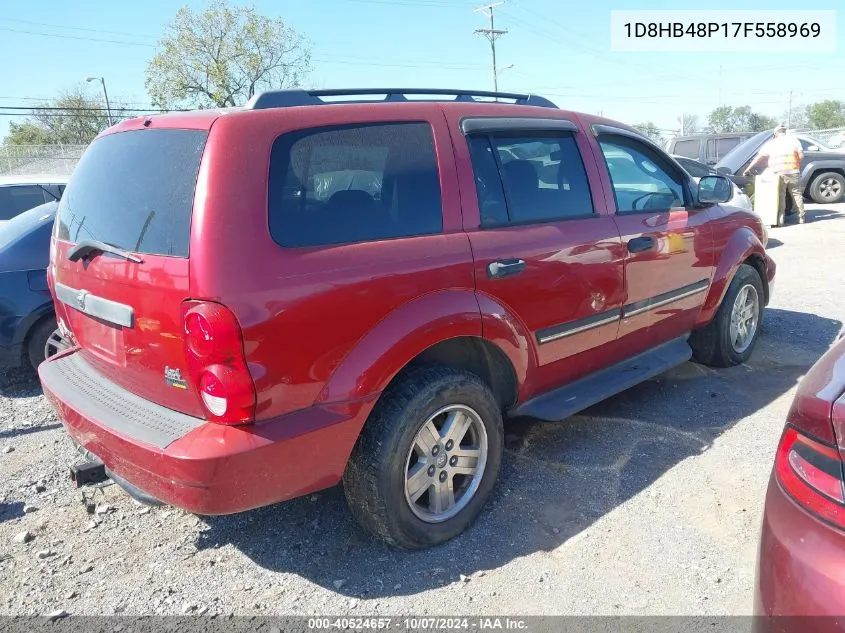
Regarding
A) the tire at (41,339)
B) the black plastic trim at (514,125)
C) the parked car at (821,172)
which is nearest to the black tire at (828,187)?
the parked car at (821,172)

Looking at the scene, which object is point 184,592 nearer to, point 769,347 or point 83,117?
point 769,347

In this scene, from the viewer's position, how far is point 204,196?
2342 mm

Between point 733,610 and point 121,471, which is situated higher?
point 121,471

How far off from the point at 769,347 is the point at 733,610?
357cm

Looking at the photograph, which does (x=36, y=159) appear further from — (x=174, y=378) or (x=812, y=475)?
(x=812, y=475)

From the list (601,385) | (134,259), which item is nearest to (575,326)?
(601,385)

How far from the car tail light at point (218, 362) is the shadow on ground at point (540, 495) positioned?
3.06ft

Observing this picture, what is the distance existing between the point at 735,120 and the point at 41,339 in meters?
67.6

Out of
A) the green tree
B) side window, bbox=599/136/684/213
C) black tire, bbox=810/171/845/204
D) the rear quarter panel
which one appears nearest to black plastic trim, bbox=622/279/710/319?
side window, bbox=599/136/684/213

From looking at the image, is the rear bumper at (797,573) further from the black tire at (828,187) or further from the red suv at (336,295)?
the black tire at (828,187)

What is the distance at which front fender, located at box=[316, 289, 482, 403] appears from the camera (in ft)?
8.31

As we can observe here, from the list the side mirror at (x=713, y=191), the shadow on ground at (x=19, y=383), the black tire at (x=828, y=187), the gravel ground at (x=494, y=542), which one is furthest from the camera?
the black tire at (x=828, y=187)

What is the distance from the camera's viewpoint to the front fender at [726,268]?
4559 mm

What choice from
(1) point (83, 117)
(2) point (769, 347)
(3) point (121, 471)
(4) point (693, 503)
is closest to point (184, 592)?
(3) point (121, 471)
